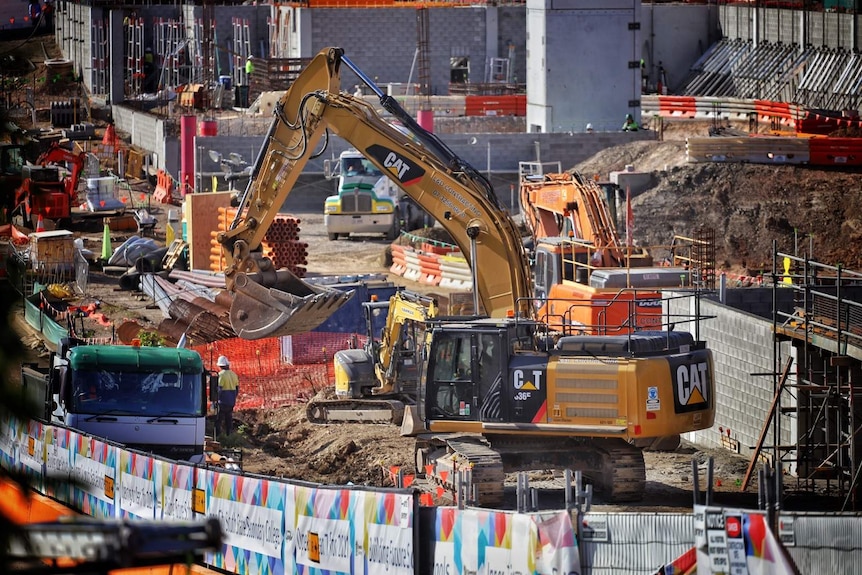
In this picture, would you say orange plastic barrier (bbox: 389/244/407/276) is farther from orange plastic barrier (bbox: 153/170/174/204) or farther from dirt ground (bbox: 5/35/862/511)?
orange plastic barrier (bbox: 153/170/174/204)

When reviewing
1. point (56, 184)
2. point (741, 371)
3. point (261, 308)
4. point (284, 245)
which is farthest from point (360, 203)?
point (741, 371)

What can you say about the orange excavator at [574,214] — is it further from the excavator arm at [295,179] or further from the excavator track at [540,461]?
the excavator track at [540,461]

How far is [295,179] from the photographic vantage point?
26766 mm

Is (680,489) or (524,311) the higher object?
(524,311)

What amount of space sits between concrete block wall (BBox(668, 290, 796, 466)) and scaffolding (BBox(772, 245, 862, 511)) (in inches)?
13.0

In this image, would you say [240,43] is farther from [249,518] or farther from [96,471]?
[249,518]

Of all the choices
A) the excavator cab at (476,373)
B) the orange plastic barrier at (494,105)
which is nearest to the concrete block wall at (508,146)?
the orange plastic barrier at (494,105)

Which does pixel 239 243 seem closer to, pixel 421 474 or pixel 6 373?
pixel 421 474

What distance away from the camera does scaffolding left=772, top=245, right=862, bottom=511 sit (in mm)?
19078

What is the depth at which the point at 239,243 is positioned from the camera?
26891 mm

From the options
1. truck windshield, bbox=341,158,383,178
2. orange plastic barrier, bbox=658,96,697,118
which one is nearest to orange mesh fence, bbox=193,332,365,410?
truck windshield, bbox=341,158,383,178

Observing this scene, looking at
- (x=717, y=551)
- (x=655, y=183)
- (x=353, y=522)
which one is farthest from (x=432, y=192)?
(x=655, y=183)

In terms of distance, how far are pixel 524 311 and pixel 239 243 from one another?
5.46 m

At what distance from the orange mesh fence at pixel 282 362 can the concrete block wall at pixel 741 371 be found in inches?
295
